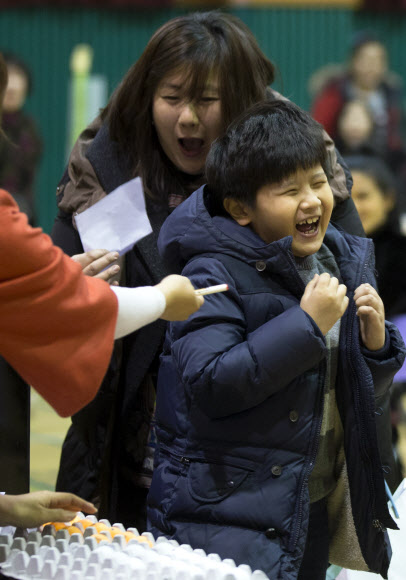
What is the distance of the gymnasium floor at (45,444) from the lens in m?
4.01

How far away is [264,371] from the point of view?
1.74 metres

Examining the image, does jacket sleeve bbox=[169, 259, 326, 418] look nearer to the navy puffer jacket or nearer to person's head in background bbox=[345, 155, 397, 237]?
the navy puffer jacket

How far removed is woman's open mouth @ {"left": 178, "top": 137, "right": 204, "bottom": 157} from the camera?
2.30 metres

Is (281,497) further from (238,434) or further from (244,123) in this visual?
(244,123)

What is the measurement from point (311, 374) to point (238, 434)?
0.19m

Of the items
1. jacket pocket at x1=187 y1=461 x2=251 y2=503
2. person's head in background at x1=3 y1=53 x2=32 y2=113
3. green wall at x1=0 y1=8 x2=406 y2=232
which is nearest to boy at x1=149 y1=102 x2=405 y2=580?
jacket pocket at x1=187 y1=461 x2=251 y2=503

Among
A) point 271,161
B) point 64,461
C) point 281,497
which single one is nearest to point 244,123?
point 271,161

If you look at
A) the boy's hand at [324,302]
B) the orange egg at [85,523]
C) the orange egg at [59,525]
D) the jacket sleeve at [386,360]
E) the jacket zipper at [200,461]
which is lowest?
the orange egg at [85,523]

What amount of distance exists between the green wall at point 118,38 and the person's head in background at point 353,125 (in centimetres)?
189

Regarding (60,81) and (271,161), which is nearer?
(271,161)

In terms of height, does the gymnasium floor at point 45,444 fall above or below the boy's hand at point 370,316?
below

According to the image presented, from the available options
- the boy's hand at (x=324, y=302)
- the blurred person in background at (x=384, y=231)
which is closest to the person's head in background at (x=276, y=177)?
the boy's hand at (x=324, y=302)

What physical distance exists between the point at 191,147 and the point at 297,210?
52 centimetres

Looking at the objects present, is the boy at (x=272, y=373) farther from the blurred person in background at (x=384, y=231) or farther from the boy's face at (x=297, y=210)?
the blurred person in background at (x=384, y=231)
